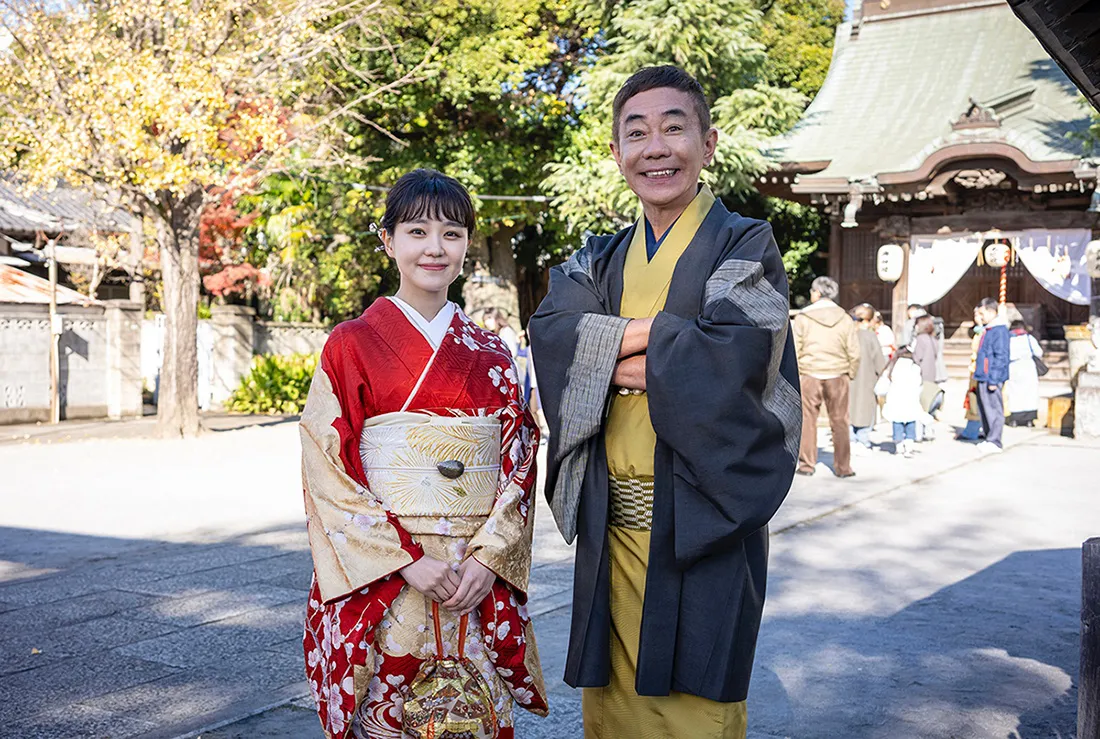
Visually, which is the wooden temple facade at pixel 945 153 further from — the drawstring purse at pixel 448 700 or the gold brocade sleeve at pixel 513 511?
the drawstring purse at pixel 448 700

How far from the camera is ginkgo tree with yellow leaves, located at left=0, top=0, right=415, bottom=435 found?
455 inches

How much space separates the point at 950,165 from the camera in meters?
16.6

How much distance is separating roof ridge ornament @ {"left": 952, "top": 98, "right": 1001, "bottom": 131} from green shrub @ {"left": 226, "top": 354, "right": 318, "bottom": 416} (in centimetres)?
1139

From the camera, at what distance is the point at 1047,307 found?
754 inches

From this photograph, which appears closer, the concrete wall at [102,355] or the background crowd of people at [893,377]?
the background crowd of people at [893,377]

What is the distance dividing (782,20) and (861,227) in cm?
597

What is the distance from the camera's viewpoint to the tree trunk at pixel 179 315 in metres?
13.1

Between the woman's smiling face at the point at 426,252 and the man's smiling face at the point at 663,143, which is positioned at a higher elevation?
the man's smiling face at the point at 663,143

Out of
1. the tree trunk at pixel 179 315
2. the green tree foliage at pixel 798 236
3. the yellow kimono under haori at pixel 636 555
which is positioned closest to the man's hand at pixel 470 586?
the yellow kimono under haori at pixel 636 555

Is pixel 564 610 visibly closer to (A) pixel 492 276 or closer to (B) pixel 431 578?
(B) pixel 431 578

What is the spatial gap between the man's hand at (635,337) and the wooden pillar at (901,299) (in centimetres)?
1633

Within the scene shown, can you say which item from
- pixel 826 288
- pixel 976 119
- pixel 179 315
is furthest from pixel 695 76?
pixel 179 315

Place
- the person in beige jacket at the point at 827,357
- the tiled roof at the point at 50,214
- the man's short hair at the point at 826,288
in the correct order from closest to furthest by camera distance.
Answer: the person in beige jacket at the point at 827,357, the man's short hair at the point at 826,288, the tiled roof at the point at 50,214

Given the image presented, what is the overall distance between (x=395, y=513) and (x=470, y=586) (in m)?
0.25
